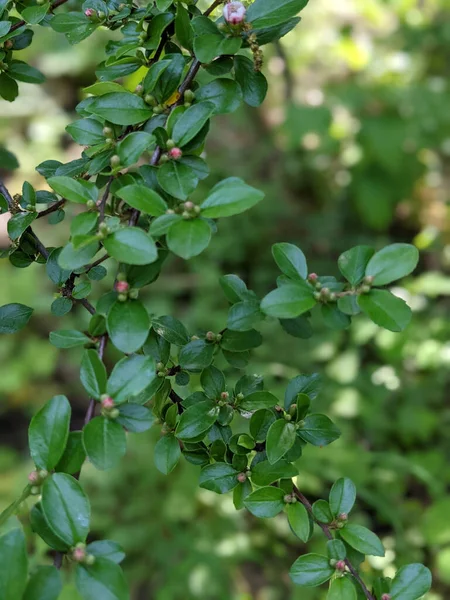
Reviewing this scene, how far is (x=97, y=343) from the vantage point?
1.58ft

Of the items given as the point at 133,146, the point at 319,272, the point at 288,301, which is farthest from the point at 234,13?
the point at 319,272

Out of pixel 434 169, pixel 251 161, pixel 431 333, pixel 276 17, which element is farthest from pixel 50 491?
pixel 434 169

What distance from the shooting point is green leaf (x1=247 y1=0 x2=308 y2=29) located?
0.50m

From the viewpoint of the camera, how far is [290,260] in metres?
0.55

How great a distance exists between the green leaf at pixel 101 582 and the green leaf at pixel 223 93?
394mm

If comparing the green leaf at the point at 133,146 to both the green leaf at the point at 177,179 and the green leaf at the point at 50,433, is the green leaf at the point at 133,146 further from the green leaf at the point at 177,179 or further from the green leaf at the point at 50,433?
the green leaf at the point at 50,433

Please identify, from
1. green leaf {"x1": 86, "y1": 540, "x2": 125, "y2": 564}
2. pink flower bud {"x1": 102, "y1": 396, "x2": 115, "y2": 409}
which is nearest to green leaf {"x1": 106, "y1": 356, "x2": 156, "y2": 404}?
pink flower bud {"x1": 102, "y1": 396, "x2": 115, "y2": 409}

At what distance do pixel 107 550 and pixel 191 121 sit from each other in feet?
1.15

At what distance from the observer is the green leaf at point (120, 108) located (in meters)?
0.51

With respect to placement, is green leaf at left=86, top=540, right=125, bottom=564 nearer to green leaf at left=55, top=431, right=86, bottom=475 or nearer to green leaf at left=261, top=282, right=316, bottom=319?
green leaf at left=55, top=431, right=86, bottom=475

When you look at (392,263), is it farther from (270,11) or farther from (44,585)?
(44,585)

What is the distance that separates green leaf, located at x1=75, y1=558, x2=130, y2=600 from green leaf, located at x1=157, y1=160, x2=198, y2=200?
11.1 inches

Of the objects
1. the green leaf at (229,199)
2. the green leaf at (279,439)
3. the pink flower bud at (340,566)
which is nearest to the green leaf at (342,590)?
the pink flower bud at (340,566)

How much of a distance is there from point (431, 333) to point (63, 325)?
4.02ft
